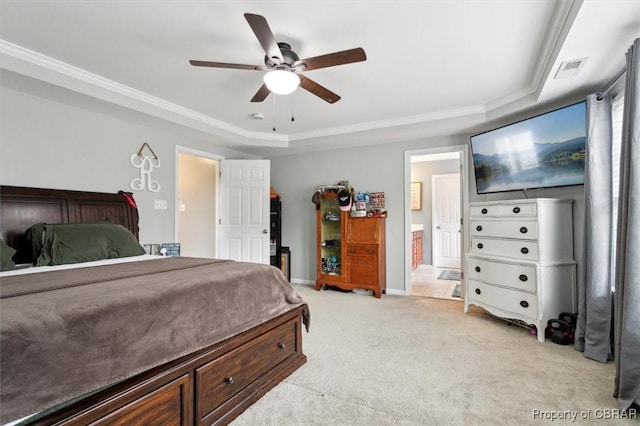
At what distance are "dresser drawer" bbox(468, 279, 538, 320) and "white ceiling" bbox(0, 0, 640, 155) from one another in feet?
6.30

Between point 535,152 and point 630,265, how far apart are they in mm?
1705

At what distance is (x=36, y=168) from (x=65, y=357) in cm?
269

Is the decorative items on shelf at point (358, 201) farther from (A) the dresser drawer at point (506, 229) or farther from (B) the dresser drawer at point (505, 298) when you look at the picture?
(B) the dresser drawer at point (505, 298)

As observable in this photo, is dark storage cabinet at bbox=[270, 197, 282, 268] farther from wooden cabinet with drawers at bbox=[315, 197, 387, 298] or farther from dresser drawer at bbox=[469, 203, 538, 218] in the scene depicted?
dresser drawer at bbox=[469, 203, 538, 218]

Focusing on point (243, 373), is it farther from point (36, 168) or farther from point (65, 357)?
point (36, 168)

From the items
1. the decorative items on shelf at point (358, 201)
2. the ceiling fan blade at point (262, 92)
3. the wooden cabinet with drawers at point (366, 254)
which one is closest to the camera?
the ceiling fan blade at point (262, 92)

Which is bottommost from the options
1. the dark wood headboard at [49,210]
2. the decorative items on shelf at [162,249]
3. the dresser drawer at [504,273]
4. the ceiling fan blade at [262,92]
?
the dresser drawer at [504,273]

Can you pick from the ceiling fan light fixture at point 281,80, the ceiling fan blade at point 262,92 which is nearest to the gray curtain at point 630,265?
the ceiling fan light fixture at point 281,80

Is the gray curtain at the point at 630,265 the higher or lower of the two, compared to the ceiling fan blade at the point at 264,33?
lower

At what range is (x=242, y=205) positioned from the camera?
192 inches

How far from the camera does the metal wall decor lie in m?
3.68

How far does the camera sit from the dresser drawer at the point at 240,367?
155cm

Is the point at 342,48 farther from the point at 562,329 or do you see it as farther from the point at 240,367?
the point at 562,329

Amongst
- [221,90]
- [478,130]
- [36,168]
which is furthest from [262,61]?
[478,130]
